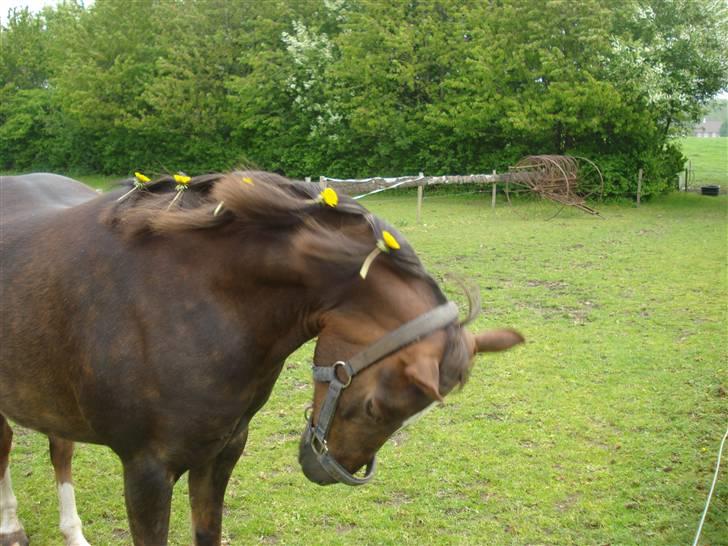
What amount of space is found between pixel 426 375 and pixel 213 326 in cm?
80

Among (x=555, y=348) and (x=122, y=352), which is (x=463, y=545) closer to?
(x=122, y=352)

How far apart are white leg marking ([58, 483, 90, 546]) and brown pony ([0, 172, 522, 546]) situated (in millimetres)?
1115

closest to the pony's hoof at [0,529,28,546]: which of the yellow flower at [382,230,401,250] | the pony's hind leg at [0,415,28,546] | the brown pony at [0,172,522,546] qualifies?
the pony's hind leg at [0,415,28,546]

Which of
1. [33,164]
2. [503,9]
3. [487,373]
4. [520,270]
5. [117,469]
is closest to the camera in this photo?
[117,469]

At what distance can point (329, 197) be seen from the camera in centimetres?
223

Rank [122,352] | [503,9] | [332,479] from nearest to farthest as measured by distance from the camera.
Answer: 1. [332,479]
2. [122,352]
3. [503,9]

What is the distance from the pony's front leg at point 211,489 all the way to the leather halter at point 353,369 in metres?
0.66

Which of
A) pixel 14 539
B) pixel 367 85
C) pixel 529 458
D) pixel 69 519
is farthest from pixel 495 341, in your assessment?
pixel 367 85

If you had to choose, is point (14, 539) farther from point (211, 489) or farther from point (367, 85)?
point (367, 85)

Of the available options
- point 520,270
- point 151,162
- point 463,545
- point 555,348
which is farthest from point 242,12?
point 463,545

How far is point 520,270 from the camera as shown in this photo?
11.1 m

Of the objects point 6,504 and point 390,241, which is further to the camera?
point 6,504

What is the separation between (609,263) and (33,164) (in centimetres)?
3280

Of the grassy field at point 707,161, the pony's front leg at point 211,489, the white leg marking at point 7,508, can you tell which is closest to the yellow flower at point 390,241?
the pony's front leg at point 211,489
